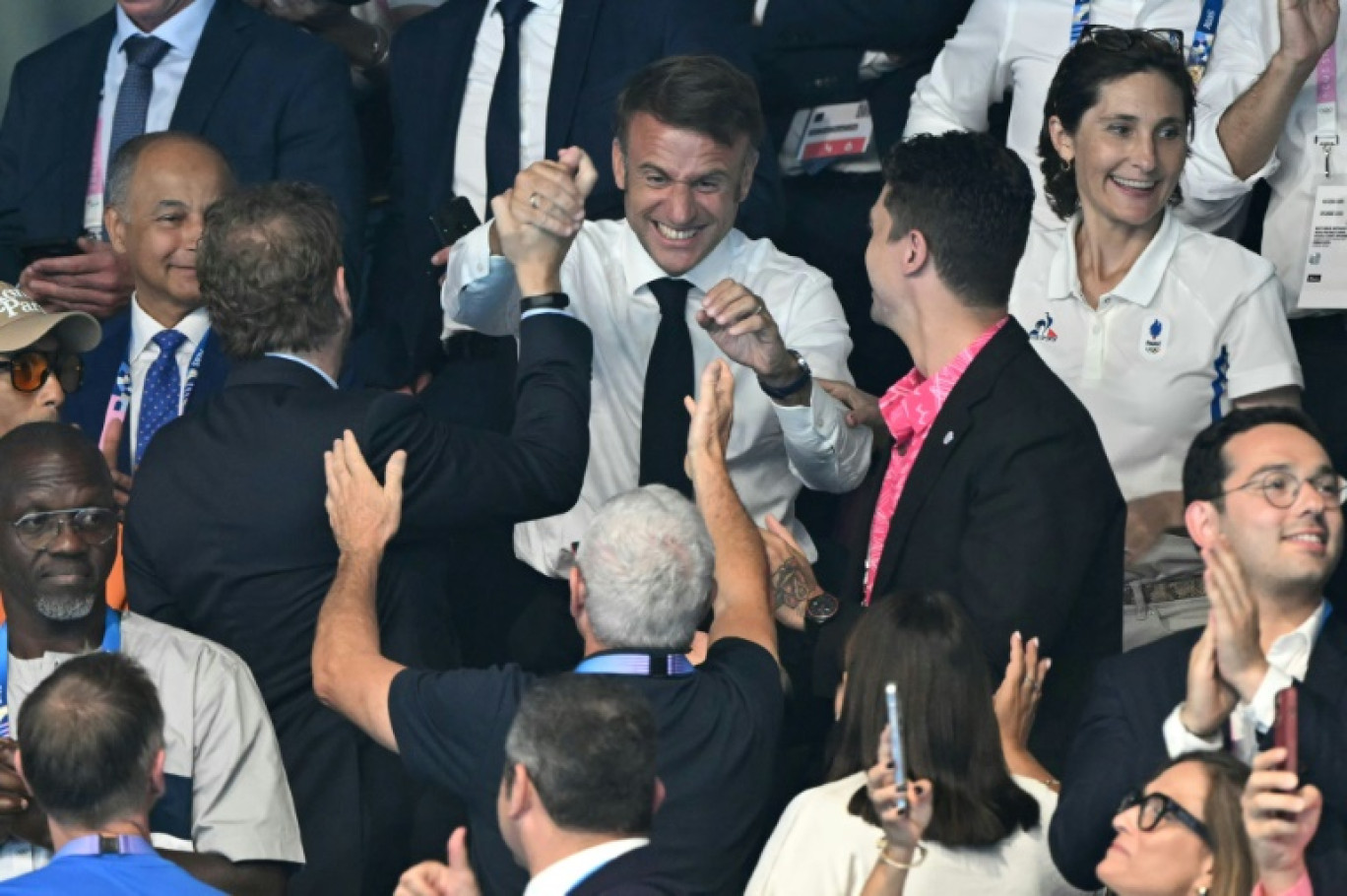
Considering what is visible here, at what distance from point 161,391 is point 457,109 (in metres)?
1.17

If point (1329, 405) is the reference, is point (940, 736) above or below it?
below

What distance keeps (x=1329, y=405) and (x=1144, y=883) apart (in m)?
2.11

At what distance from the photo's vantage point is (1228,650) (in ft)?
11.7

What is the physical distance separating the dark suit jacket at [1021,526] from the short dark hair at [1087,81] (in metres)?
1.06

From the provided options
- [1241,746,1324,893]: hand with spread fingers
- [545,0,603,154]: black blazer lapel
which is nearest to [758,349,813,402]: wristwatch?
[545,0,603,154]: black blazer lapel

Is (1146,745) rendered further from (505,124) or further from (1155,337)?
(505,124)

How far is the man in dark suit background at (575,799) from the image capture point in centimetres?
323

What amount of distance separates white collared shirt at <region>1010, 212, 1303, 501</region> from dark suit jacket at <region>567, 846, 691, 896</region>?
1.90 m

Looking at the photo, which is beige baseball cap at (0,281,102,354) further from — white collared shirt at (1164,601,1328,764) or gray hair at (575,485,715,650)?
white collared shirt at (1164,601,1328,764)

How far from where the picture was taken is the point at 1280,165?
5.34 m

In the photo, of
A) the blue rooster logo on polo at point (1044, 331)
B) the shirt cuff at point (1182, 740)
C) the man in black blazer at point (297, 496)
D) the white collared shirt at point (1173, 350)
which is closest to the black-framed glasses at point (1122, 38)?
the white collared shirt at point (1173, 350)

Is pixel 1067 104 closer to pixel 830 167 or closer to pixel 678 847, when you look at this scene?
pixel 830 167

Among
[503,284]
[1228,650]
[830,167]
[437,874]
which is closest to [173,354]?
[503,284]

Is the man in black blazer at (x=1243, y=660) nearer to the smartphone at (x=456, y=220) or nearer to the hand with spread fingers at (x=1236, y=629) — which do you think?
the hand with spread fingers at (x=1236, y=629)
